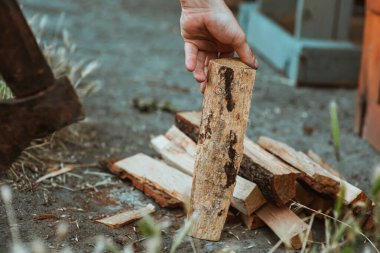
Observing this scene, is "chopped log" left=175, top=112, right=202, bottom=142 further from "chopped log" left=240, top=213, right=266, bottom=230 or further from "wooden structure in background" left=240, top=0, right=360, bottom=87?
"wooden structure in background" left=240, top=0, right=360, bottom=87

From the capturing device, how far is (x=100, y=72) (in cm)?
560

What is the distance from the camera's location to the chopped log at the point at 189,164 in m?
2.80

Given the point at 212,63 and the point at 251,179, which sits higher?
the point at 212,63

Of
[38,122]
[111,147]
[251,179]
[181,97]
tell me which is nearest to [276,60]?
[181,97]

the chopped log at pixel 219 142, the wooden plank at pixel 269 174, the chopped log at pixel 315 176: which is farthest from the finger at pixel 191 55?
the chopped log at pixel 315 176

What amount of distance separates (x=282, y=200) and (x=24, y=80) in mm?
1126

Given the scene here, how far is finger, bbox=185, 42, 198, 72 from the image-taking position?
2762 mm

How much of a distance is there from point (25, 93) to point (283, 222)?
1.16 m

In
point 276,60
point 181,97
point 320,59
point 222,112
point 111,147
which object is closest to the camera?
point 222,112

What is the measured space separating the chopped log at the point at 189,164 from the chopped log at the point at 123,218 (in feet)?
1.20

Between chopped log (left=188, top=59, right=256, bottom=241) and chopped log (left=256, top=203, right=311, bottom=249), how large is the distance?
22cm

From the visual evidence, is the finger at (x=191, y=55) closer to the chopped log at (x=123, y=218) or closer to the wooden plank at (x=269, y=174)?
the wooden plank at (x=269, y=174)

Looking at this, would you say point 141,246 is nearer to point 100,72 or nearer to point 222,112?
point 222,112

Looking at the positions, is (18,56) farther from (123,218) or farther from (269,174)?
(269,174)
